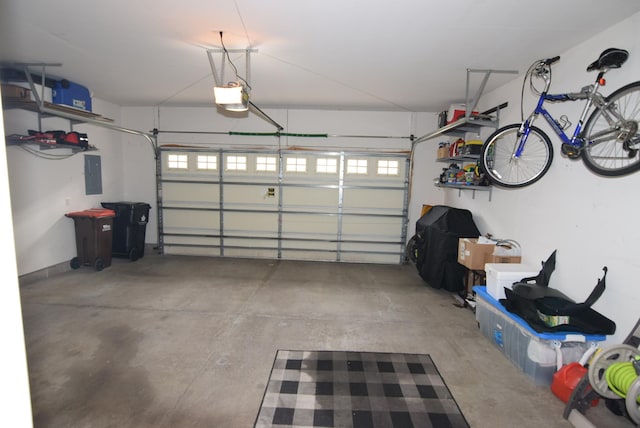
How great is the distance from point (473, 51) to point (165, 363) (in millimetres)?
4118

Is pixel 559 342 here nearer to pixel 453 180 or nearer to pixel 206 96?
pixel 453 180

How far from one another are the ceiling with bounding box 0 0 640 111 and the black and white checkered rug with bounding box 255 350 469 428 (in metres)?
2.91

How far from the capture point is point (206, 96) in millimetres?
5230

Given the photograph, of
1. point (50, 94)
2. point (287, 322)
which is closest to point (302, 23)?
point (287, 322)

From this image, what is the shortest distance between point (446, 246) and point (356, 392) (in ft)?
8.75

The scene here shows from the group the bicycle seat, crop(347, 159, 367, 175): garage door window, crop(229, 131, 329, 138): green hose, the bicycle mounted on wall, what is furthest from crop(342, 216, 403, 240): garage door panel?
the bicycle seat

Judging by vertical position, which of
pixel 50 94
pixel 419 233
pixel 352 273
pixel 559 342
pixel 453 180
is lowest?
pixel 352 273

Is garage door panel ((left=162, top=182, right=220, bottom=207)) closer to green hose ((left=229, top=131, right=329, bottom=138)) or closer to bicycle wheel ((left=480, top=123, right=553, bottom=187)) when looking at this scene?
green hose ((left=229, top=131, right=329, bottom=138))

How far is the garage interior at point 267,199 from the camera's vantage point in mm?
2299

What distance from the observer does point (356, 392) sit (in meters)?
2.31

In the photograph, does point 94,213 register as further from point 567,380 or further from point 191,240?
point 567,380

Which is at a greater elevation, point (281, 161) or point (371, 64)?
point (371, 64)

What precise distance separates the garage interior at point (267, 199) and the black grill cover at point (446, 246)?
28 cm

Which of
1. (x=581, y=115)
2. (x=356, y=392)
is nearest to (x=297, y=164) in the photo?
(x=581, y=115)
